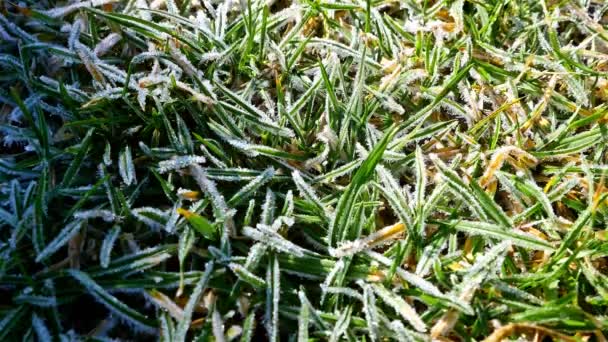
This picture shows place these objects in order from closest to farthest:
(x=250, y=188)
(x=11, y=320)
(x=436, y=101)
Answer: (x=11, y=320) < (x=250, y=188) < (x=436, y=101)

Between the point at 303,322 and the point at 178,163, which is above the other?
the point at 178,163

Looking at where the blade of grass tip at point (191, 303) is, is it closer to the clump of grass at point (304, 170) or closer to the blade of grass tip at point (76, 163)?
the clump of grass at point (304, 170)

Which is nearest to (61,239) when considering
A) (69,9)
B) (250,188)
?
(250,188)

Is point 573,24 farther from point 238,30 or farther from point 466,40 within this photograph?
point 238,30

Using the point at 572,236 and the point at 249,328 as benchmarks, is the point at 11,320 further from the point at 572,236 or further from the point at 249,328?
the point at 572,236

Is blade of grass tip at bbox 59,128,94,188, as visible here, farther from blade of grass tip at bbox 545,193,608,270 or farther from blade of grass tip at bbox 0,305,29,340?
blade of grass tip at bbox 545,193,608,270

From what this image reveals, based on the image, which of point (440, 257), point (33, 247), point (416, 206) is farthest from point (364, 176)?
point (33, 247)

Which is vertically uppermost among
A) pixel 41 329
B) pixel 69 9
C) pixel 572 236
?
pixel 69 9

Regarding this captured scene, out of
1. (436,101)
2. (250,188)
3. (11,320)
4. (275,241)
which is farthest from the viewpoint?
(436,101)
